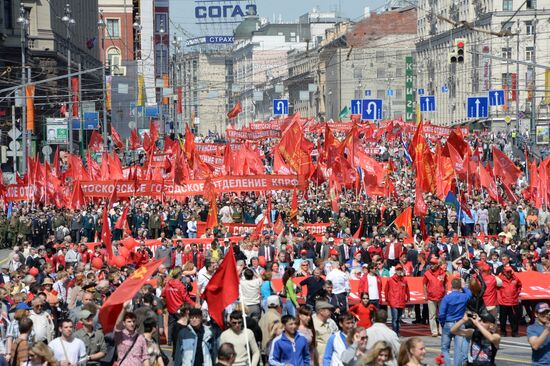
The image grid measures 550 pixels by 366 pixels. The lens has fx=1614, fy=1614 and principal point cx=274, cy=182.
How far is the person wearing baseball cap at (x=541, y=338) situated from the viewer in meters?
13.9

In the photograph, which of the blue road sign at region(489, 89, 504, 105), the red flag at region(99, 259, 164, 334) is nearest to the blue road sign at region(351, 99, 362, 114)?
the blue road sign at region(489, 89, 504, 105)

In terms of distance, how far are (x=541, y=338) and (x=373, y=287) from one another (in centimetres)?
837

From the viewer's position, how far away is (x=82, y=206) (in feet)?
142

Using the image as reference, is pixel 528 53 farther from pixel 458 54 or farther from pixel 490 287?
pixel 490 287

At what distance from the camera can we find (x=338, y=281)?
21797mm

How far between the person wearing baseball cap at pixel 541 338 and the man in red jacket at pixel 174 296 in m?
7.42

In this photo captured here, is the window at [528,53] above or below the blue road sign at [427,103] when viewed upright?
above

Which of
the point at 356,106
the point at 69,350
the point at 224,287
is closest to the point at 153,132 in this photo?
the point at 356,106

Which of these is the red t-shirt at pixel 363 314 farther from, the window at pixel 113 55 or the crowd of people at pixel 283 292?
the window at pixel 113 55

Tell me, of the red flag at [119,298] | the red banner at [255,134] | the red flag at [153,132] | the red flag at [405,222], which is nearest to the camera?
the red flag at [119,298]

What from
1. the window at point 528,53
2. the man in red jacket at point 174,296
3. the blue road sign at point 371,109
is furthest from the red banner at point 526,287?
the window at point 528,53

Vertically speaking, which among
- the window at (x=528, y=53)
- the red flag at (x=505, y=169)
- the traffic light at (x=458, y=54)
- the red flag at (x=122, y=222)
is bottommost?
the red flag at (x=122, y=222)

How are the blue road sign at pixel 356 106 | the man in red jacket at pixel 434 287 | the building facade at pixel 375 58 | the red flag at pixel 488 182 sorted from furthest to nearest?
the building facade at pixel 375 58, the blue road sign at pixel 356 106, the red flag at pixel 488 182, the man in red jacket at pixel 434 287

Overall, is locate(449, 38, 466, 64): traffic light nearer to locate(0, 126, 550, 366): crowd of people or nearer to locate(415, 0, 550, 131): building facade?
locate(0, 126, 550, 366): crowd of people
